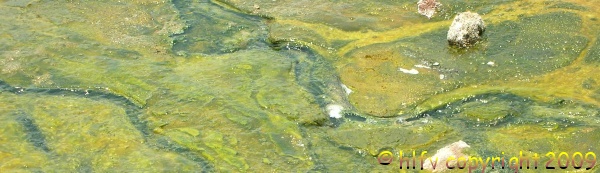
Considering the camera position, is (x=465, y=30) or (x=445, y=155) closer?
(x=445, y=155)

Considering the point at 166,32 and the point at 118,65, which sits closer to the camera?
the point at 118,65

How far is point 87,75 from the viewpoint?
746 cm

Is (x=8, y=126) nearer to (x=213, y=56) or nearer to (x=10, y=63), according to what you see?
(x=10, y=63)

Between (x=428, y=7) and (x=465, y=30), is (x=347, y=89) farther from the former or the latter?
(x=428, y=7)

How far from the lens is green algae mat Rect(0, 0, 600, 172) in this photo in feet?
19.8

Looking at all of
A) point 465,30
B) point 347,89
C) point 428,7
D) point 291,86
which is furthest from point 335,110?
point 428,7

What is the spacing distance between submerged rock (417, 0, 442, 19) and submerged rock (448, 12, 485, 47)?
755 millimetres

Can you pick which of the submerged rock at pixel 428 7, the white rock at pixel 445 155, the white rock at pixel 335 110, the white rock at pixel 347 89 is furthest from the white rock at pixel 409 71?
the white rock at pixel 445 155

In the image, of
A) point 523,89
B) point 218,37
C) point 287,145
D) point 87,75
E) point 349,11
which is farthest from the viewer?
point 349,11

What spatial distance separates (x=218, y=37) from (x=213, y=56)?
20.6 inches

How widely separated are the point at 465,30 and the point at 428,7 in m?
1.04

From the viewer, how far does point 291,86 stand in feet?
23.5

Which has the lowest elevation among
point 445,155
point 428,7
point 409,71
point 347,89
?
point 445,155

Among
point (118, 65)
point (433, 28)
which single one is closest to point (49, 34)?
point (118, 65)
